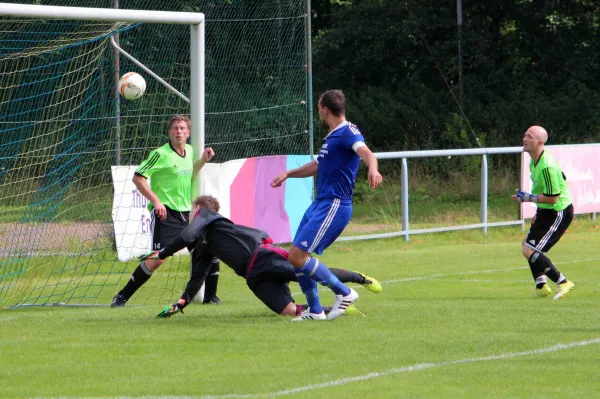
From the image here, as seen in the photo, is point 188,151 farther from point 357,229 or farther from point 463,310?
point 357,229

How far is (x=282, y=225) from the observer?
55.4 ft

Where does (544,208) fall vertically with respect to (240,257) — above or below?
above

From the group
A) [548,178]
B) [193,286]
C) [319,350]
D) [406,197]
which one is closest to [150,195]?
[193,286]

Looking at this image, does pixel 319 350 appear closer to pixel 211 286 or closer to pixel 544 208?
pixel 211 286

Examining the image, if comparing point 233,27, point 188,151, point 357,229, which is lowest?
point 357,229

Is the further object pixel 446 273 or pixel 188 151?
pixel 446 273

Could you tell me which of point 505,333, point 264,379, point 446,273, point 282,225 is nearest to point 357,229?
point 282,225

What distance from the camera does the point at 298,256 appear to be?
9.12m

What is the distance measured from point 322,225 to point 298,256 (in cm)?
32

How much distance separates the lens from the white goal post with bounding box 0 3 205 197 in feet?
33.8

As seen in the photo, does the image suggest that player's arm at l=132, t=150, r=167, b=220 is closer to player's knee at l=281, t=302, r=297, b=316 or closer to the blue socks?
player's knee at l=281, t=302, r=297, b=316

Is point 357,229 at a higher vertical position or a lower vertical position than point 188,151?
lower

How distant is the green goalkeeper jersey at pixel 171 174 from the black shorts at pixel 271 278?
184 cm

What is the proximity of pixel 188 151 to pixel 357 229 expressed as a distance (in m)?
8.66
